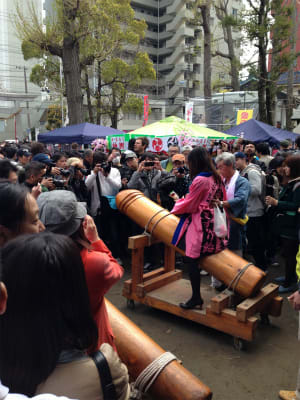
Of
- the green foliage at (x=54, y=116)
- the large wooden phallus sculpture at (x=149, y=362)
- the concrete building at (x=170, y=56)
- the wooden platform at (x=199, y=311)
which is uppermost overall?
the concrete building at (x=170, y=56)

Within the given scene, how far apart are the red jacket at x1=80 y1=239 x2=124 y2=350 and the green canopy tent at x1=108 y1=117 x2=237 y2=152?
20.8 ft

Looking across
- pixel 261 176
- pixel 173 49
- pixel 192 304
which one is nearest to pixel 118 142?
pixel 261 176

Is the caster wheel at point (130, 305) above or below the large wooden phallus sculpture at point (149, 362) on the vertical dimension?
below

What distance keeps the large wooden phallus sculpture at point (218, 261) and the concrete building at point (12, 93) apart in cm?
3667

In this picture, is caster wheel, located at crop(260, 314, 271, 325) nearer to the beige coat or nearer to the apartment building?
the beige coat

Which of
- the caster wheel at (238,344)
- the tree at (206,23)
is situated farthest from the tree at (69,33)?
the caster wheel at (238,344)

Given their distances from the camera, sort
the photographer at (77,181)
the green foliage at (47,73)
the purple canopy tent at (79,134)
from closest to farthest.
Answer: the photographer at (77,181) → the purple canopy tent at (79,134) → the green foliage at (47,73)

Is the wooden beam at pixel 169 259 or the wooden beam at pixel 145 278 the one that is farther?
the wooden beam at pixel 169 259

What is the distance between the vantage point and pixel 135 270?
149 inches

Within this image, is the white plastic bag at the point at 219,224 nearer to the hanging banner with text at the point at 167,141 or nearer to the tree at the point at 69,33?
the hanging banner with text at the point at 167,141

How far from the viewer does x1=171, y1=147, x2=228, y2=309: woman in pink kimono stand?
3152 mm

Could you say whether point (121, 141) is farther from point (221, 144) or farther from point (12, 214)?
point (12, 214)

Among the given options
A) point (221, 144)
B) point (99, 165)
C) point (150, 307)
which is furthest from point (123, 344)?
point (221, 144)

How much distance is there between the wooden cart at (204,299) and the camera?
2.96 metres
